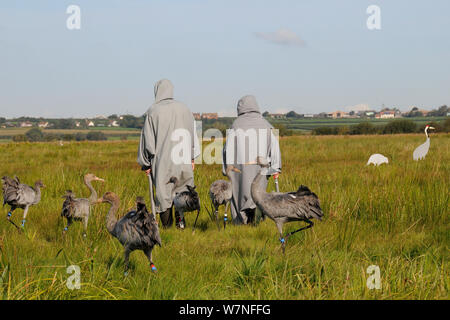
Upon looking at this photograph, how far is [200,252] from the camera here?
22.2ft

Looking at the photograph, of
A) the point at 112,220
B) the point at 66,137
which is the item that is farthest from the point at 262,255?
the point at 66,137

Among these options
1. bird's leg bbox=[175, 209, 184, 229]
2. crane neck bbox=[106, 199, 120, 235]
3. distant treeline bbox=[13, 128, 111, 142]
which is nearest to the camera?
crane neck bbox=[106, 199, 120, 235]

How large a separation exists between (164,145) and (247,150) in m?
1.53

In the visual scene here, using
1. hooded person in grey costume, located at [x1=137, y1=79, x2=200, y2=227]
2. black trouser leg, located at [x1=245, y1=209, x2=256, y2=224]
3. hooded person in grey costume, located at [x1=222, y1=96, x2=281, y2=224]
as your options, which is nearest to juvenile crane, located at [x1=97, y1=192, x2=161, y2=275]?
hooded person in grey costume, located at [x1=137, y1=79, x2=200, y2=227]

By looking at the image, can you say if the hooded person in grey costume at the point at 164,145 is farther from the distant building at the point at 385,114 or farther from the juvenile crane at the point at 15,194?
the distant building at the point at 385,114

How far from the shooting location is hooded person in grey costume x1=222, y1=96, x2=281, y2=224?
8844 mm

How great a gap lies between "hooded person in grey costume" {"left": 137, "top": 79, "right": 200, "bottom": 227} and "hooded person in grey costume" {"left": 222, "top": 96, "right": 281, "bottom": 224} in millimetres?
784

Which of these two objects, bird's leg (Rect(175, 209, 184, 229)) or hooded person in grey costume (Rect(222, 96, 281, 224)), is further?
hooded person in grey costume (Rect(222, 96, 281, 224))

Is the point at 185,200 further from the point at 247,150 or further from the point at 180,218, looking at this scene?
the point at 247,150

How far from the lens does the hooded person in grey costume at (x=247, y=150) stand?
8844 mm

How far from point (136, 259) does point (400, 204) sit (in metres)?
5.02

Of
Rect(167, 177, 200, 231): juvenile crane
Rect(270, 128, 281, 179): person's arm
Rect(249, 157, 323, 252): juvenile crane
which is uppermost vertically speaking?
Rect(270, 128, 281, 179): person's arm

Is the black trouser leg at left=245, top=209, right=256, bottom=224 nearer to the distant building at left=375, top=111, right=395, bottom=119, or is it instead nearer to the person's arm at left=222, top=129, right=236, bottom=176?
the person's arm at left=222, top=129, right=236, bottom=176
